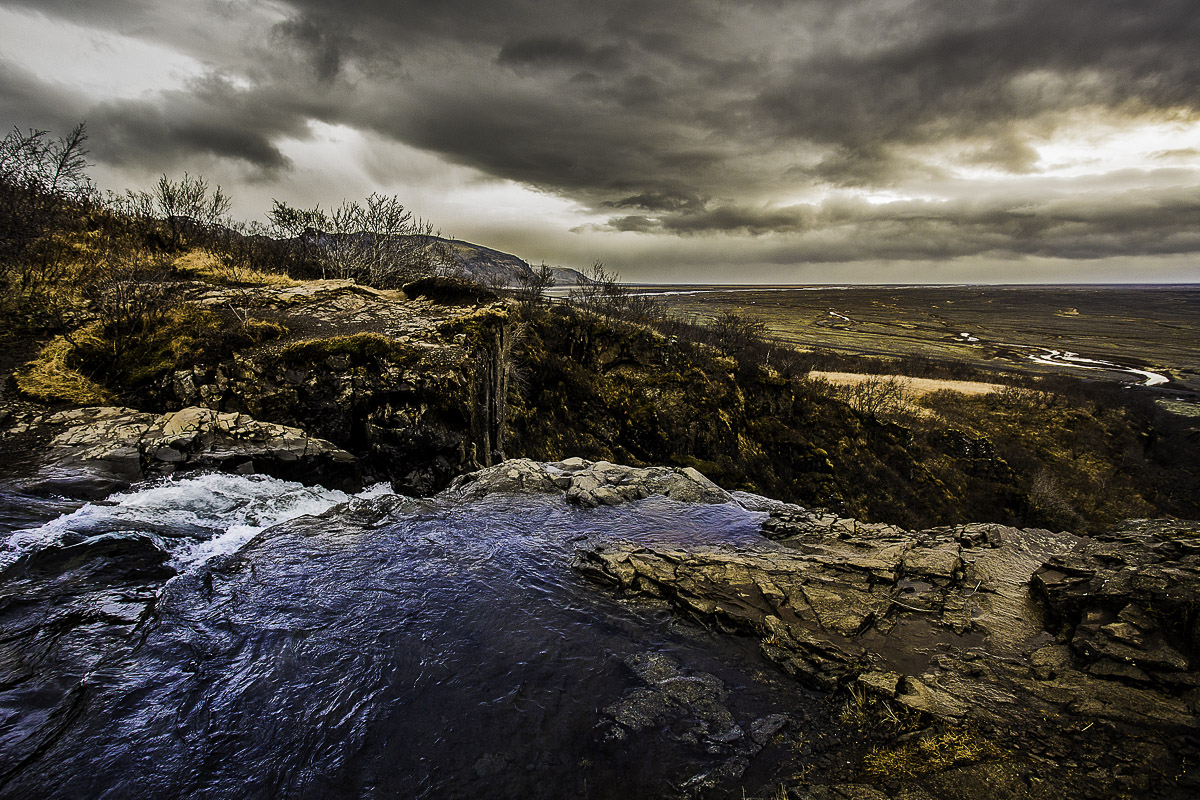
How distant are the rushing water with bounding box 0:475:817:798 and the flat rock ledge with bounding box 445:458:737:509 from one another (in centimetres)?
325

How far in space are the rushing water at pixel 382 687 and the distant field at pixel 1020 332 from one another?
6876 centimetres

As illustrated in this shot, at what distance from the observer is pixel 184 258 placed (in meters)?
18.4

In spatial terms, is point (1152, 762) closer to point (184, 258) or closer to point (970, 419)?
point (184, 258)

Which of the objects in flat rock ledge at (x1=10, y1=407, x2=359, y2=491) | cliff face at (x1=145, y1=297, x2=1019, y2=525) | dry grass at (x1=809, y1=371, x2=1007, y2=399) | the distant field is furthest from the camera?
the distant field

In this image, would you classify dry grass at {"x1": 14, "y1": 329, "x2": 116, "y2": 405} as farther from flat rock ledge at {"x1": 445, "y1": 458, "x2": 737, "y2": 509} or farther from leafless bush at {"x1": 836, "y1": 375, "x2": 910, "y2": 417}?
leafless bush at {"x1": 836, "y1": 375, "x2": 910, "y2": 417}

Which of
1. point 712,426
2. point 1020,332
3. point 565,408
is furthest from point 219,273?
point 1020,332

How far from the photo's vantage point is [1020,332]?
112250 mm

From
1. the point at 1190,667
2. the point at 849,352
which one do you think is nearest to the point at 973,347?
the point at 849,352

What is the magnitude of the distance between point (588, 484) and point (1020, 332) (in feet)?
493

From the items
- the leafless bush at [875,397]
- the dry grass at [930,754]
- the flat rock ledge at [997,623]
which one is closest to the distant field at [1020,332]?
the leafless bush at [875,397]

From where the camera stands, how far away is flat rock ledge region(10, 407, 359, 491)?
8.84 m

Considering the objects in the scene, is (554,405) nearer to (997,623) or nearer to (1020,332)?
(997,623)

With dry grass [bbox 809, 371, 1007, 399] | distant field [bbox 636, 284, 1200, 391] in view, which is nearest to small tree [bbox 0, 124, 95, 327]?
dry grass [bbox 809, 371, 1007, 399]

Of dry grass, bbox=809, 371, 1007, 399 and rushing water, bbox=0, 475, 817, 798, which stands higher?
rushing water, bbox=0, 475, 817, 798
